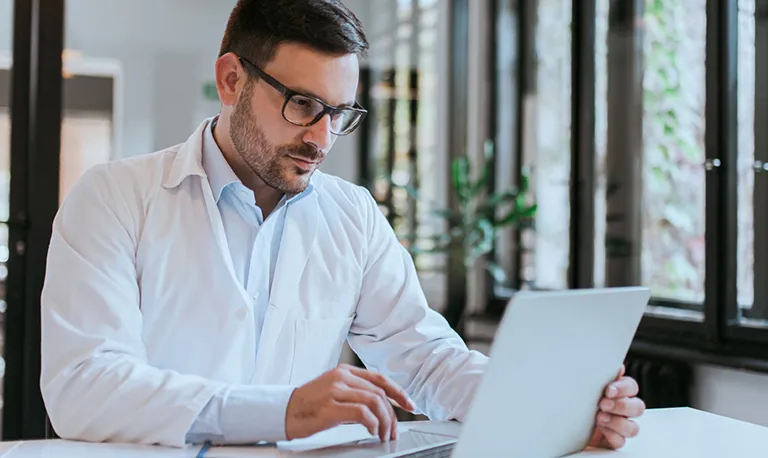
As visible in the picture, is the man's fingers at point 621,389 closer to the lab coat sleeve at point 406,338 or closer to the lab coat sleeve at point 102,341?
the lab coat sleeve at point 406,338

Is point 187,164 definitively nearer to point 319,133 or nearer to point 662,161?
point 319,133

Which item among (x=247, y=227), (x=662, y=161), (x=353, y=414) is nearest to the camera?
(x=353, y=414)

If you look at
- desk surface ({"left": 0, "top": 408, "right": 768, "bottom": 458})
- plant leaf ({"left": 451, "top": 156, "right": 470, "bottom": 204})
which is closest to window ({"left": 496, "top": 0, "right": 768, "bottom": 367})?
plant leaf ({"left": 451, "top": 156, "right": 470, "bottom": 204})

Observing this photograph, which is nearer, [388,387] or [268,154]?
[388,387]

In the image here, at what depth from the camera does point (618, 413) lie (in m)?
1.17

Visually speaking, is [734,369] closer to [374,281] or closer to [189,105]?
[374,281]

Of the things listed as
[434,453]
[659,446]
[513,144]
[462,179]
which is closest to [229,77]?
[434,453]

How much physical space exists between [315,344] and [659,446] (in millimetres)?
657

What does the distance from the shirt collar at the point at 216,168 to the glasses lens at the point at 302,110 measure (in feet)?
0.53

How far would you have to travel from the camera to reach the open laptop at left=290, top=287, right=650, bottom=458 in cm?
90

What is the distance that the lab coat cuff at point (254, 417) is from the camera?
1.16 metres

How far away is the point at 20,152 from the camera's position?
127 inches

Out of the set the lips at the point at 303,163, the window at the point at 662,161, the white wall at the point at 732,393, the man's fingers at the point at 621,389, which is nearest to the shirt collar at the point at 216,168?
the lips at the point at 303,163

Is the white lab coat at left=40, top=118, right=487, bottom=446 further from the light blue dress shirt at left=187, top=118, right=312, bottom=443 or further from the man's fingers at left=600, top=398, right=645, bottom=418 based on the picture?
the man's fingers at left=600, top=398, right=645, bottom=418
